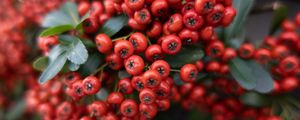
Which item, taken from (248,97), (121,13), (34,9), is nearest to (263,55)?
(248,97)

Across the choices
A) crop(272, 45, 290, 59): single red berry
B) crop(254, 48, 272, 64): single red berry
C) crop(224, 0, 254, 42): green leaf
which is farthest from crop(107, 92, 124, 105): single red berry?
crop(272, 45, 290, 59): single red berry

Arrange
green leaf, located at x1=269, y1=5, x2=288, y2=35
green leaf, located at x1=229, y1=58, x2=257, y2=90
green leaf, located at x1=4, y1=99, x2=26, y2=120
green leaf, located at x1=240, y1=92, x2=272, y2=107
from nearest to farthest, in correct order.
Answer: green leaf, located at x1=229, y1=58, x2=257, y2=90 < green leaf, located at x1=240, y1=92, x2=272, y2=107 < green leaf, located at x1=269, y1=5, x2=288, y2=35 < green leaf, located at x1=4, y1=99, x2=26, y2=120

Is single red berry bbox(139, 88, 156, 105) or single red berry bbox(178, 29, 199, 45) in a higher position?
single red berry bbox(178, 29, 199, 45)

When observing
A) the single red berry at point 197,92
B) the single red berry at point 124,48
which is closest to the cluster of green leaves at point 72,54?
the single red berry at point 124,48

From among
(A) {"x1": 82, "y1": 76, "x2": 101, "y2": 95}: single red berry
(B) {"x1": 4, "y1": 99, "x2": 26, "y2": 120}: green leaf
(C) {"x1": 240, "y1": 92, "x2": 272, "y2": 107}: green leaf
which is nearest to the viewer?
(A) {"x1": 82, "y1": 76, "x2": 101, "y2": 95}: single red berry

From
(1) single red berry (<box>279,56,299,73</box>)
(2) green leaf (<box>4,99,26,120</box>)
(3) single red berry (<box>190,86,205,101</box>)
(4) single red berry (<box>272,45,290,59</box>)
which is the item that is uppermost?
(4) single red berry (<box>272,45,290,59</box>)

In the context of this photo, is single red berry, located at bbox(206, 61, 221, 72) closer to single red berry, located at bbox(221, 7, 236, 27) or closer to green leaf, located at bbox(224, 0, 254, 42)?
green leaf, located at bbox(224, 0, 254, 42)
